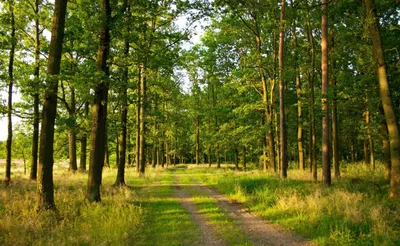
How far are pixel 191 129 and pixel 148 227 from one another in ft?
149

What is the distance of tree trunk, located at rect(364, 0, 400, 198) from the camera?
10.2 meters

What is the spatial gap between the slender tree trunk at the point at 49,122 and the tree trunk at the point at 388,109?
423 inches

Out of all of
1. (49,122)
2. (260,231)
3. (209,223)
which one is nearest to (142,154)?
(49,122)

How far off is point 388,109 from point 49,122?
11.6 m

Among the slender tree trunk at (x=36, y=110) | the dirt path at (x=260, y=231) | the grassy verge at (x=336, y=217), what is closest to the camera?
the grassy verge at (x=336, y=217)

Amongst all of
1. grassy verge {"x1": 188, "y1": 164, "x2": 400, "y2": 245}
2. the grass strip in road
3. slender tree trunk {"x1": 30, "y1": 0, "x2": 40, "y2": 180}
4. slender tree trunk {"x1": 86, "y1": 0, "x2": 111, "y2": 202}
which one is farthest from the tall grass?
slender tree trunk {"x1": 30, "y1": 0, "x2": 40, "y2": 180}

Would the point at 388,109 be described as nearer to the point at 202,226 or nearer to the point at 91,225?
the point at 202,226

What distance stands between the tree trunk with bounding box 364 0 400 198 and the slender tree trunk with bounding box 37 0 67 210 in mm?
10754

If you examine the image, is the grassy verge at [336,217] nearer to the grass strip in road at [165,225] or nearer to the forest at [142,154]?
the forest at [142,154]

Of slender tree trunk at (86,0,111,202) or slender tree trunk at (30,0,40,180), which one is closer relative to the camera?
slender tree trunk at (86,0,111,202)

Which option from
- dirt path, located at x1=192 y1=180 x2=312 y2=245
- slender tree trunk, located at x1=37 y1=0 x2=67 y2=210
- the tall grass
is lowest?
dirt path, located at x1=192 y1=180 x2=312 y2=245

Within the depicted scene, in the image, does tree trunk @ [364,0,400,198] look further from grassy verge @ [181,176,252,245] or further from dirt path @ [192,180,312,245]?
grassy verge @ [181,176,252,245]

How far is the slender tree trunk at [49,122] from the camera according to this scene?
911 centimetres

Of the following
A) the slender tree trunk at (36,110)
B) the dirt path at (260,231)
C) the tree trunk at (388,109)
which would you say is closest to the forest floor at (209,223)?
the dirt path at (260,231)
